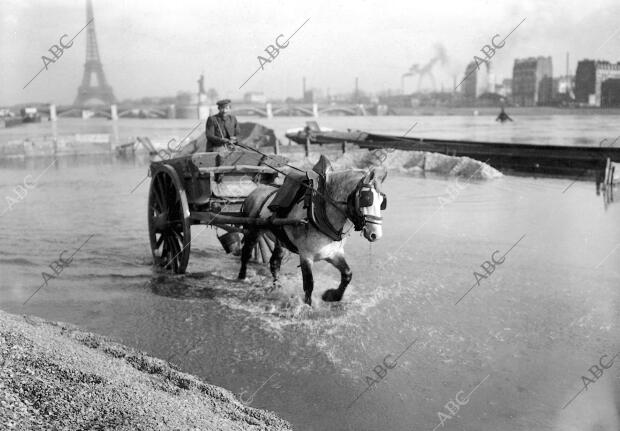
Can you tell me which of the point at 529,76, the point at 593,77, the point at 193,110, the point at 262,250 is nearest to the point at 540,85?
the point at 529,76

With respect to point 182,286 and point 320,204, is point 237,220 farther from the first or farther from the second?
point 320,204

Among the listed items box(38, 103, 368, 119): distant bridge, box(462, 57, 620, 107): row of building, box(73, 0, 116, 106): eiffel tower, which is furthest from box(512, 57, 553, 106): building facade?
box(73, 0, 116, 106): eiffel tower

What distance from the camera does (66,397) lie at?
4.38 metres

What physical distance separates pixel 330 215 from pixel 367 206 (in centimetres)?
72

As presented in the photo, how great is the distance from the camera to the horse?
714 centimetres

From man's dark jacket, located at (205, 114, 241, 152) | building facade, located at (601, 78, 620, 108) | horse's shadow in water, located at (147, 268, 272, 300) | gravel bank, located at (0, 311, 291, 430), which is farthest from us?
building facade, located at (601, 78, 620, 108)

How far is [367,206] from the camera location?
707 cm

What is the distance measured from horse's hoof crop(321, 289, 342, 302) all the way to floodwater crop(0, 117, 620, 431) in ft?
0.44

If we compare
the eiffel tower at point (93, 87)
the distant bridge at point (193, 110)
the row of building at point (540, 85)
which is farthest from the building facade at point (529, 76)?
the eiffel tower at point (93, 87)

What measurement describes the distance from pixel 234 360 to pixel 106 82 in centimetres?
14262

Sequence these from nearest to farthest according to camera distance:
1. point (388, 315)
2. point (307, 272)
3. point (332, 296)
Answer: point (307, 272), point (388, 315), point (332, 296)

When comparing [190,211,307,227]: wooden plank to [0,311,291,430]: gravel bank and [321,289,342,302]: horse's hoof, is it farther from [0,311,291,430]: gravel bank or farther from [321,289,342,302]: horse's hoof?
[0,311,291,430]: gravel bank

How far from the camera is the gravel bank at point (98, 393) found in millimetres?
4109

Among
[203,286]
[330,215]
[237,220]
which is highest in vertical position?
[330,215]
